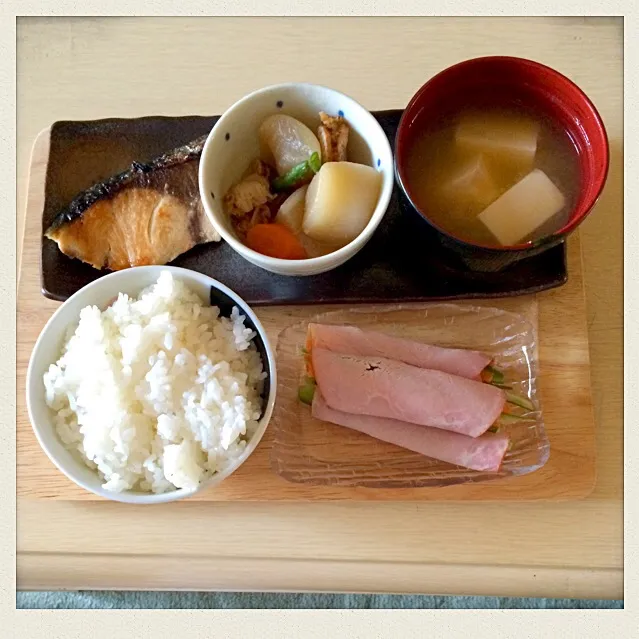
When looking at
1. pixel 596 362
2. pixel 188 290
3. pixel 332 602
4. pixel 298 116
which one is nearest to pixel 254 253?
pixel 188 290

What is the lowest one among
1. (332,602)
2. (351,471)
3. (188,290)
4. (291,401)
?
(332,602)

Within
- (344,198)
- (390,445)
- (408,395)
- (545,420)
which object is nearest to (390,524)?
(390,445)

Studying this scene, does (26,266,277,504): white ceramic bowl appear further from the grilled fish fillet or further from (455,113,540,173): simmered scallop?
(455,113,540,173): simmered scallop

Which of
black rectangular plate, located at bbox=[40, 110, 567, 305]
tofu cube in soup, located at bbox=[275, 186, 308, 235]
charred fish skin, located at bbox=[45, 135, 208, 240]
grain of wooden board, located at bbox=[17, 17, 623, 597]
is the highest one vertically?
charred fish skin, located at bbox=[45, 135, 208, 240]

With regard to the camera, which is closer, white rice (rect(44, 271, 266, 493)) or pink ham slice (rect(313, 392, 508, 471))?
white rice (rect(44, 271, 266, 493))

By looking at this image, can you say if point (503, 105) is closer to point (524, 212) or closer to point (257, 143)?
point (524, 212)

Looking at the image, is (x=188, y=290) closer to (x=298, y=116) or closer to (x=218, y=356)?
(x=218, y=356)

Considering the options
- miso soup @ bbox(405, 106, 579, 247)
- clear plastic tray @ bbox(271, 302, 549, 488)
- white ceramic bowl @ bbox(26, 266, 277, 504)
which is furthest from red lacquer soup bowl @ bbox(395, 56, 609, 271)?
white ceramic bowl @ bbox(26, 266, 277, 504)
